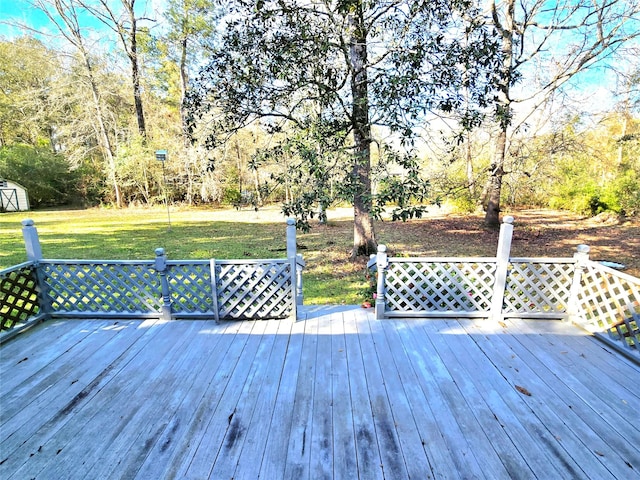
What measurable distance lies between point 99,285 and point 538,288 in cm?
453

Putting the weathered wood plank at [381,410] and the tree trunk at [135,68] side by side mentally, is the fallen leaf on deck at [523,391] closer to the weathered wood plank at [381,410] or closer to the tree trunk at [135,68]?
the weathered wood plank at [381,410]

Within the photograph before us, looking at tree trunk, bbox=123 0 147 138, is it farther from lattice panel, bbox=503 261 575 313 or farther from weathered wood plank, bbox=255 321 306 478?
lattice panel, bbox=503 261 575 313

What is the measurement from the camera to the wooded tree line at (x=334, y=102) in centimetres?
376

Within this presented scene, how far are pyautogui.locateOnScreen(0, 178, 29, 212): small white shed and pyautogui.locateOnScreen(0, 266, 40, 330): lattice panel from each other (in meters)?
13.7

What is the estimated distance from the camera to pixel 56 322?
336cm

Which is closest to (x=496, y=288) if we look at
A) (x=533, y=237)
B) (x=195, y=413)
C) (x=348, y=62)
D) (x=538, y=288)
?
(x=538, y=288)

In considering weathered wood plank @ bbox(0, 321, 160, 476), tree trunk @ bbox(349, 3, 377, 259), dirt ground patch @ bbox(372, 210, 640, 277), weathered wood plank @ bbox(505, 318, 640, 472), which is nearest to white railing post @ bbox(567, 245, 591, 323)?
weathered wood plank @ bbox(505, 318, 640, 472)

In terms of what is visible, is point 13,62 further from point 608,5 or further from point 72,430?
point 608,5

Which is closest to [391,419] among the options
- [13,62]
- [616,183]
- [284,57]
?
[284,57]

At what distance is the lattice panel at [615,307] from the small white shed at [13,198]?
1801 cm

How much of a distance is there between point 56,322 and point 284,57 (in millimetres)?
3785

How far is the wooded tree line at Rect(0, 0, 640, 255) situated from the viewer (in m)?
3.76

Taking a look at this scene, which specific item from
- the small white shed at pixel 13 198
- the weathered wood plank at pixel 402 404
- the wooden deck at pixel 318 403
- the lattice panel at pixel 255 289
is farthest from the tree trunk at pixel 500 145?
the small white shed at pixel 13 198

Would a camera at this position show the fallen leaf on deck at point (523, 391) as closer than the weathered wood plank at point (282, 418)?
No
